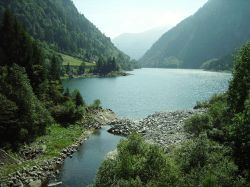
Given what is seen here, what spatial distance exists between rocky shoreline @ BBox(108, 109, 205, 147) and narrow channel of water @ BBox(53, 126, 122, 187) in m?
5.10

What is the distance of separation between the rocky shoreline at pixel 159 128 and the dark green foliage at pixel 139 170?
22291 mm

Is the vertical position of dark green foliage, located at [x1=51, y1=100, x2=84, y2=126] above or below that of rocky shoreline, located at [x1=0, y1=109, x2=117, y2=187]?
above

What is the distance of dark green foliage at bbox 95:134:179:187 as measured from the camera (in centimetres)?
2828

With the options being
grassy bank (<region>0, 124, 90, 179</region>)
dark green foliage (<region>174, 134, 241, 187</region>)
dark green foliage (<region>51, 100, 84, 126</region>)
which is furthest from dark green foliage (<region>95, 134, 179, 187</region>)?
dark green foliage (<region>51, 100, 84, 126</region>)

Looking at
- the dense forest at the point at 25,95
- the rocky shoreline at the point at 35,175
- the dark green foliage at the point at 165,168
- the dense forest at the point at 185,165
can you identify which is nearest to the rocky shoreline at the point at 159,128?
the dense forest at the point at 25,95

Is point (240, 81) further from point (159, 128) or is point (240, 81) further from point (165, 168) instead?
point (165, 168)

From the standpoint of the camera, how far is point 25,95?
175 feet

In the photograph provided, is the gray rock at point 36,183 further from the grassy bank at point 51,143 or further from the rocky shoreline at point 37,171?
the grassy bank at point 51,143

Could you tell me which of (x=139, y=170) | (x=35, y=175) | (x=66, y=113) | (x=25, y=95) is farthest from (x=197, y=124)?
(x=25, y=95)

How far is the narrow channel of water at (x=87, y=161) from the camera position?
144 ft

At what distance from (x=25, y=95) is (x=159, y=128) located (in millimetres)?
29017

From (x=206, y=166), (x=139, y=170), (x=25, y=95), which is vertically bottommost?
(x=139, y=170)

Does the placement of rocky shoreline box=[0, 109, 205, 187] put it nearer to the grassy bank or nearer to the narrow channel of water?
the grassy bank

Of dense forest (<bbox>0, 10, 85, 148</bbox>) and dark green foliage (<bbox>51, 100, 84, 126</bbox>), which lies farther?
dark green foliage (<bbox>51, 100, 84, 126</bbox>)
